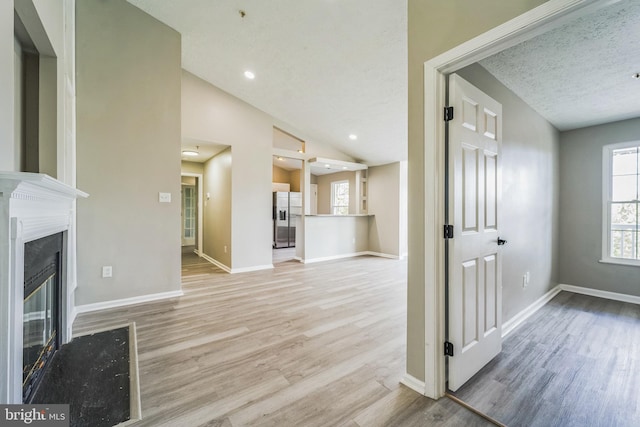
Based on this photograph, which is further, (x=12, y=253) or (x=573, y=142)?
(x=573, y=142)

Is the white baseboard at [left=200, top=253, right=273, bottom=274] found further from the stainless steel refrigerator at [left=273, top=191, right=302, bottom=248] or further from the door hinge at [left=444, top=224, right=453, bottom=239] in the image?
the door hinge at [left=444, top=224, right=453, bottom=239]

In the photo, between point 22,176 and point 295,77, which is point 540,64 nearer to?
point 295,77

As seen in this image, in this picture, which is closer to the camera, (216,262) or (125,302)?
(125,302)

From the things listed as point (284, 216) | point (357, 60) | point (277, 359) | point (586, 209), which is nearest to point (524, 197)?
point (586, 209)

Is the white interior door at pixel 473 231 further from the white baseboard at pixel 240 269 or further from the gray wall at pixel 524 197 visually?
the white baseboard at pixel 240 269

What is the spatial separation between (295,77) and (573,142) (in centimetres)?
407

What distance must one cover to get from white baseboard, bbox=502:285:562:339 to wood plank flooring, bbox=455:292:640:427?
5 cm

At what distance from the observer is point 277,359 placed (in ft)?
6.39

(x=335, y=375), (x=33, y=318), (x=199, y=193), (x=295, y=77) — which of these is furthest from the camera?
(x=199, y=193)

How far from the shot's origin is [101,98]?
301 centimetres

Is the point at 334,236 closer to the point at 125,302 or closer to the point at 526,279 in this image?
the point at 526,279

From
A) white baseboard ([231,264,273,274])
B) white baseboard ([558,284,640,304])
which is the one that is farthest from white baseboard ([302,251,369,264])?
white baseboard ([558,284,640,304])

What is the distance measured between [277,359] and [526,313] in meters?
2.63

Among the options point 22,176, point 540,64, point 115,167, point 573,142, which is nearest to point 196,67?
point 115,167
